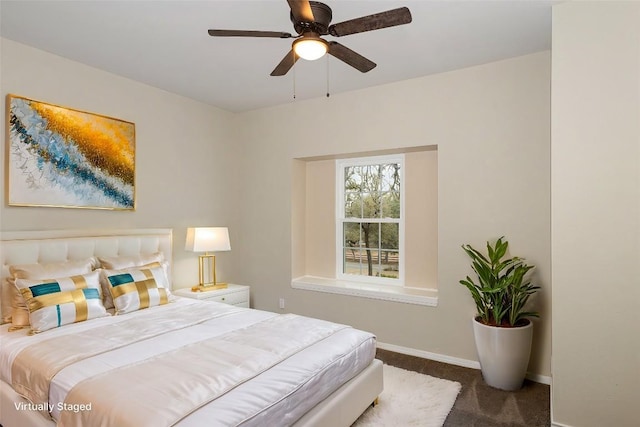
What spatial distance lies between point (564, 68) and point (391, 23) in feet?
3.93

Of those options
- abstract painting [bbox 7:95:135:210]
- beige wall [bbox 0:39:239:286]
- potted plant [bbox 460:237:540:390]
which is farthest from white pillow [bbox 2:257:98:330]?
potted plant [bbox 460:237:540:390]

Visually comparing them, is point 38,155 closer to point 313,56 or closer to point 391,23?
point 313,56

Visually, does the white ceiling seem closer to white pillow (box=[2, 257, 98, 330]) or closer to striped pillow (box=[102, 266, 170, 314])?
white pillow (box=[2, 257, 98, 330])

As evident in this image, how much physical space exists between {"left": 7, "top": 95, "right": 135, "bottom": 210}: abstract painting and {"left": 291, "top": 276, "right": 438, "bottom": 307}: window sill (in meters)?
2.11

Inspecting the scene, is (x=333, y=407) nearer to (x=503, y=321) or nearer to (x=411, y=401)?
(x=411, y=401)

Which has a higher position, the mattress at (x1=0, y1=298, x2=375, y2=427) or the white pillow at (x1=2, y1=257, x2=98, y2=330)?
the white pillow at (x1=2, y1=257, x2=98, y2=330)

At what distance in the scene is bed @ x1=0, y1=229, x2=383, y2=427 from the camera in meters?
1.60

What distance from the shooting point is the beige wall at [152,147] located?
298 centimetres

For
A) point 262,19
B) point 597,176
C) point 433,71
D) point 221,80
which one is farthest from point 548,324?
point 221,80

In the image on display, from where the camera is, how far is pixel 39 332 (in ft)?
7.94

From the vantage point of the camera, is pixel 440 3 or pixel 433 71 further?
pixel 433 71

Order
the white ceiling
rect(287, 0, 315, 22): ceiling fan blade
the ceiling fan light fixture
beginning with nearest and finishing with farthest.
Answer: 1. rect(287, 0, 315, 22): ceiling fan blade
2. the ceiling fan light fixture
3. the white ceiling

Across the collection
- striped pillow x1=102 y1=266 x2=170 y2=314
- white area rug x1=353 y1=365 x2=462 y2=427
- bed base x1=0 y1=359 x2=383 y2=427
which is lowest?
white area rug x1=353 y1=365 x2=462 y2=427

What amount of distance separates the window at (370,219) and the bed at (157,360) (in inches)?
70.0
